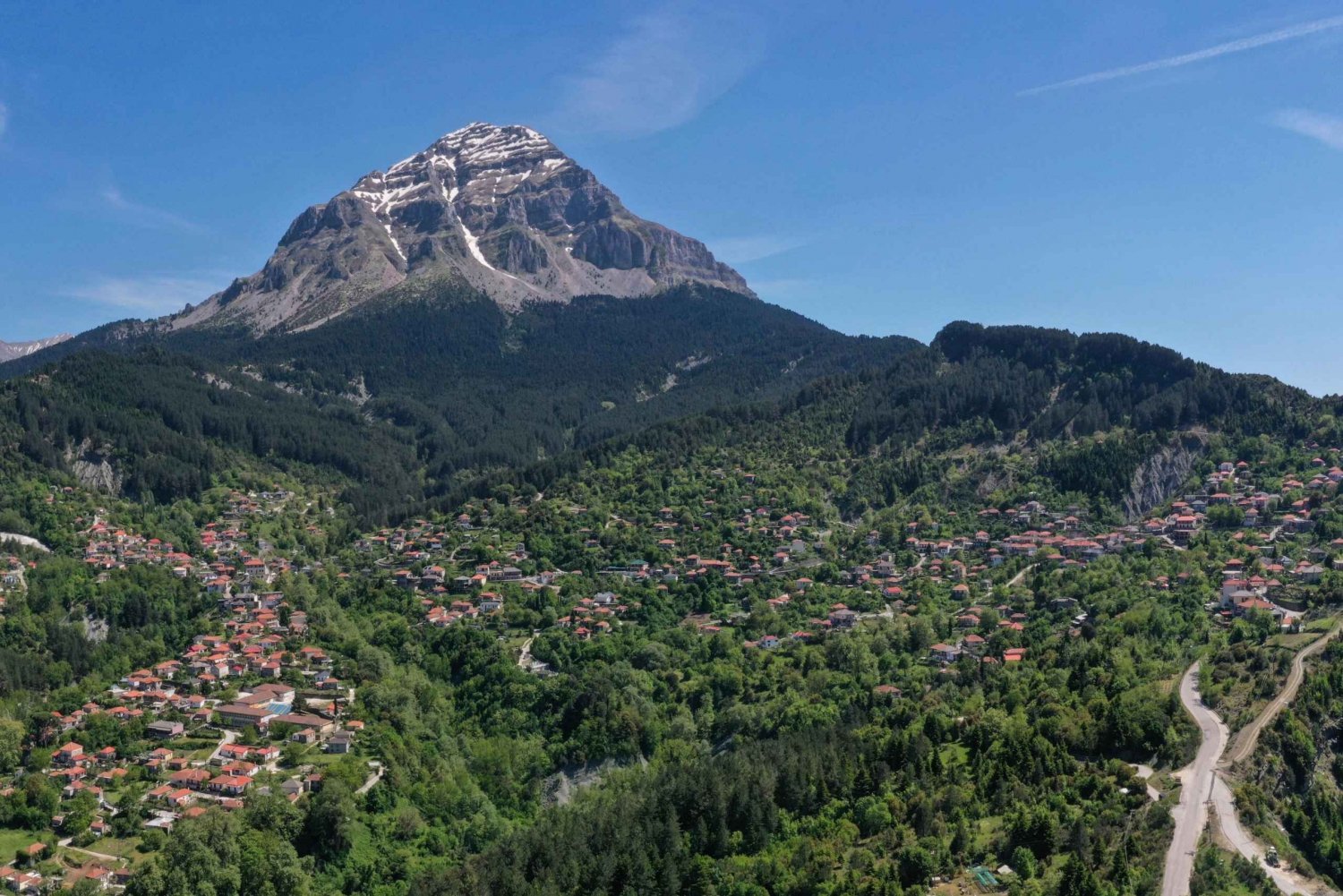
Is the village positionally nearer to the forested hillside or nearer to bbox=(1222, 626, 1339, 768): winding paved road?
bbox=(1222, 626, 1339, 768): winding paved road

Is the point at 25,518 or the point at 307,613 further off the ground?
the point at 25,518

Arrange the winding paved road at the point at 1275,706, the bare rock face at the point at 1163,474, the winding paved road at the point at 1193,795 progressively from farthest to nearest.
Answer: the bare rock face at the point at 1163,474 < the winding paved road at the point at 1275,706 < the winding paved road at the point at 1193,795

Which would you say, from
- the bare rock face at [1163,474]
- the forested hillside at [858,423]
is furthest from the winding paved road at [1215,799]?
the forested hillside at [858,423]

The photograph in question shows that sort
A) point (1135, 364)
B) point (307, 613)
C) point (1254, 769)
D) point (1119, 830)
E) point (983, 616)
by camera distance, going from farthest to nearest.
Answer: point (1135, 364)
point (307, 613)
point (983, 616)
point (1254, 769)
point (1119, 830)

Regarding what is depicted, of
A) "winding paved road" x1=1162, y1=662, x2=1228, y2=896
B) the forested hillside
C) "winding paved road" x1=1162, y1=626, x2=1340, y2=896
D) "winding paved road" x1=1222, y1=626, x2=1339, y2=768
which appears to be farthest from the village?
"winding paved road" x1=1162, y1=662, x2=1228, y2=896

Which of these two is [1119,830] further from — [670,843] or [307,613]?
[307,613]

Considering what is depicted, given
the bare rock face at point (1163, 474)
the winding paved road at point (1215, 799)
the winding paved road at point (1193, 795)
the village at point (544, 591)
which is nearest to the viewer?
the winding paved road at point (1193, 795)

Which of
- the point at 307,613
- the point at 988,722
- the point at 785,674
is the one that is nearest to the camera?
the point at 988,722

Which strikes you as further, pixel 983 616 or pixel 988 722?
pixel 983 616

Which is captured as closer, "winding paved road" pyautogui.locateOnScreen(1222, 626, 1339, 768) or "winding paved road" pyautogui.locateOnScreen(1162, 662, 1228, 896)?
"winding paved road" pyautogui.locateOnScreen(1162, 662, 1228, 896)

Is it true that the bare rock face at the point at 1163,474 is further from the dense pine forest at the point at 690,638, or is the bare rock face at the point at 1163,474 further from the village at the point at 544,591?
the village at the point at 544,591

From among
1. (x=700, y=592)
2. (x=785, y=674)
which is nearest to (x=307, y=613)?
(x=700, y=592)
